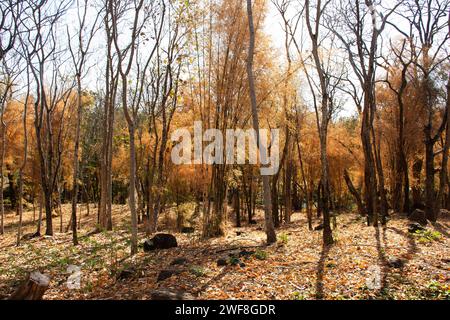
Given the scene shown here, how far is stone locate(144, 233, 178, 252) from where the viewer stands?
7.85 metres

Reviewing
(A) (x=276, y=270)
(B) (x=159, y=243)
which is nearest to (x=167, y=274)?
(A) (x=276, y=270)

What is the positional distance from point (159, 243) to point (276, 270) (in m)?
3.68

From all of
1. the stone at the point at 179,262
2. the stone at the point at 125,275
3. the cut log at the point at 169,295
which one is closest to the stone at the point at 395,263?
the cut log at the point at 169,295

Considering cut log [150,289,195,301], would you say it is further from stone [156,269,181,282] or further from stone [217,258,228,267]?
stone [217,258,228,267]

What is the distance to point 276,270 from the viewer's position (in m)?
5.30

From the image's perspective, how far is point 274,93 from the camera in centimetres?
1012

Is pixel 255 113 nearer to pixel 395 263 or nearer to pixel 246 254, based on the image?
pixel 246 254

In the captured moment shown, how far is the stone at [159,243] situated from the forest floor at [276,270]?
397 millimetres

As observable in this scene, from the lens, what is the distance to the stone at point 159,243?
25.8 feet

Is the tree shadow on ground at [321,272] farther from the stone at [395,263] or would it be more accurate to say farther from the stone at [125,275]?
the stone at [125,275]

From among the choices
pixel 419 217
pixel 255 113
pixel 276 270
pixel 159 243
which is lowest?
pixel 159 243
